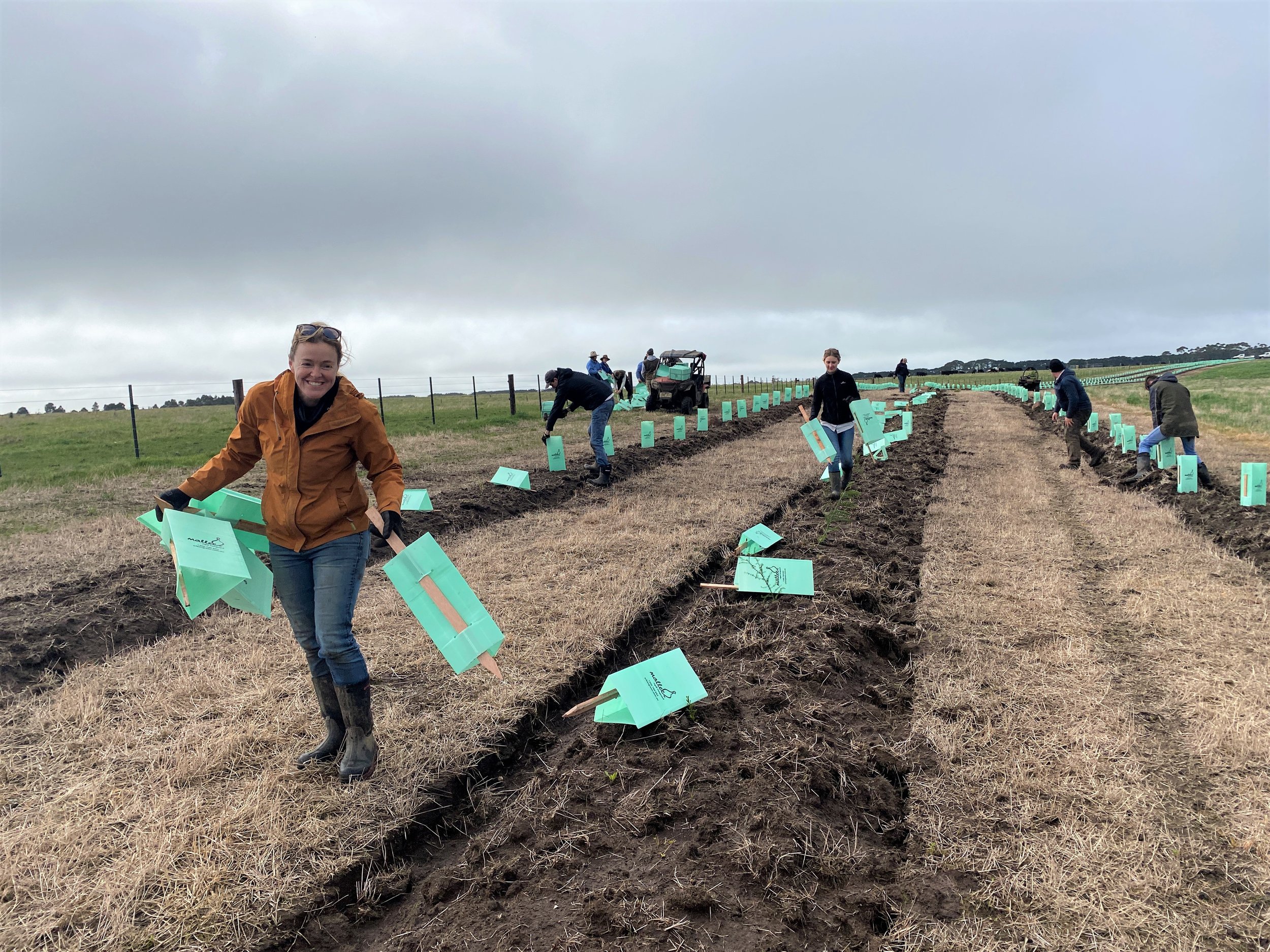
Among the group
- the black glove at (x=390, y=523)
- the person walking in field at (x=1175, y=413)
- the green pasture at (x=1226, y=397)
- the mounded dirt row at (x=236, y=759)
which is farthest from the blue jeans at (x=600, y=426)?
the green pasture at (x=1226, y=397)

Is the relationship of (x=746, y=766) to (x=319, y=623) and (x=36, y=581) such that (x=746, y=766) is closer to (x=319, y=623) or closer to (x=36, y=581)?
(x=319, y=623)

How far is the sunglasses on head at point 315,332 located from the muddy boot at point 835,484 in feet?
23.5

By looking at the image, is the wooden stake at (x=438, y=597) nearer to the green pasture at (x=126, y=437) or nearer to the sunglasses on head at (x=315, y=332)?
the sunglasses on head at (x=315, y=332)

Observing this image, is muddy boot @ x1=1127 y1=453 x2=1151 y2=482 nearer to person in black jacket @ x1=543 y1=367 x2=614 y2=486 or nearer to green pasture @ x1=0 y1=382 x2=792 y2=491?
person in black jacket @ x1=543 y1=367 x2=614 y2=486

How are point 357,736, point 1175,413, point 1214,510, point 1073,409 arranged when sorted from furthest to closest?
point 1073,409, point 1175,413, point 1214,510, point 357,736

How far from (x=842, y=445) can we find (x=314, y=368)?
7071 millimetres

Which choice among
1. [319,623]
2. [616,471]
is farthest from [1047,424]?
[319,623]

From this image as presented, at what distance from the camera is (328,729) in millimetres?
3549

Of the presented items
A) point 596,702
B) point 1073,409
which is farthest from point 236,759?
point 1073,409

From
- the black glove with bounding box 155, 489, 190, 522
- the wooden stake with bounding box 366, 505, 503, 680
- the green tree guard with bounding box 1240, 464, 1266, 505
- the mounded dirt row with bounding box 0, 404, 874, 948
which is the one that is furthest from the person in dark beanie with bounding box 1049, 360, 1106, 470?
the black glove with bounding box 155, 489, 190, 522

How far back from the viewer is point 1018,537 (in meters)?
7.84

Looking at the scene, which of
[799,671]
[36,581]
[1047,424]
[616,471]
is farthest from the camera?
[1047,424]

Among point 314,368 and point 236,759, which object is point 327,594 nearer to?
point 314,368

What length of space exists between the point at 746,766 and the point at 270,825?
6.35ft
